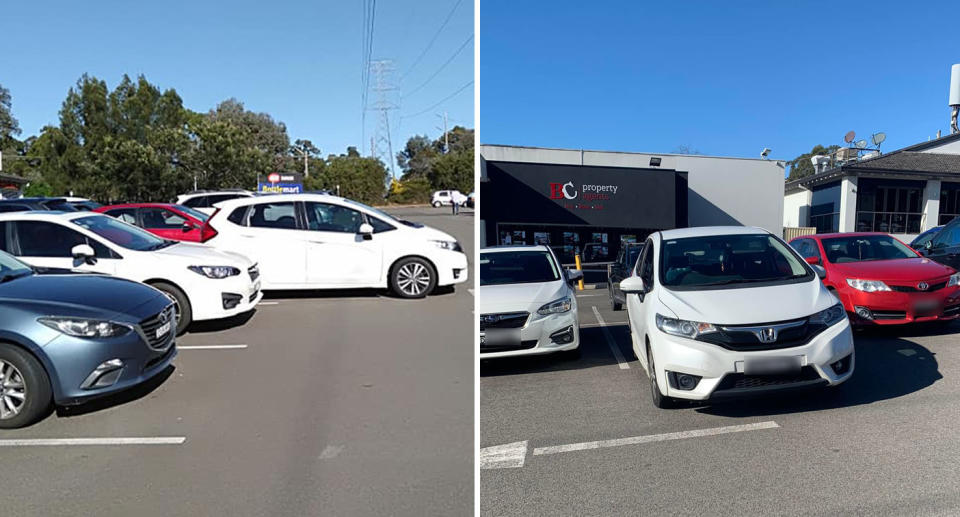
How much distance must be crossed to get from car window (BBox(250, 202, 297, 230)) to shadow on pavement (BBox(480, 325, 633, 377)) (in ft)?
14.7

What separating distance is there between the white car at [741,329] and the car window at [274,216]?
5.77 metres

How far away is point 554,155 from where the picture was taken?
27.9m

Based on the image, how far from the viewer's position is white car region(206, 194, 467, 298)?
31.5 feet

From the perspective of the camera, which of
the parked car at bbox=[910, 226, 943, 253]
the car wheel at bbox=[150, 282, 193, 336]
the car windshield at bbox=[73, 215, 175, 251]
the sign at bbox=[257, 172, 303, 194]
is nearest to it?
the car wheel at bbox=[150, 282, 193, 336]

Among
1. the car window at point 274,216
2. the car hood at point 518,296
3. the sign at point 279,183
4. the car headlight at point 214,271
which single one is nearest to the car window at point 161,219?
the car window at point 274,216

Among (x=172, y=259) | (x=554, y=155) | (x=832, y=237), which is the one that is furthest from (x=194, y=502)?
(x=554, y=155)

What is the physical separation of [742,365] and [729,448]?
2.11 ft

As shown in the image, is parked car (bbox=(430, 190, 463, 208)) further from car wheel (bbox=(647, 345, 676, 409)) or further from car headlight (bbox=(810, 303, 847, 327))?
car headlight (bbox=(810, 303, 847, 327))

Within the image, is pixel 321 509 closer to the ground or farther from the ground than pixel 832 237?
closer to the ground

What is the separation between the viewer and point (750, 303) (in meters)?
4.59

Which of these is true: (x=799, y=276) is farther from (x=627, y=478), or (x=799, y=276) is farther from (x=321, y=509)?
(x=321, y=509)

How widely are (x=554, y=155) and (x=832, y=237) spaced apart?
1990 cm

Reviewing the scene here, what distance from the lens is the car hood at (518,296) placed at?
5.92 metres

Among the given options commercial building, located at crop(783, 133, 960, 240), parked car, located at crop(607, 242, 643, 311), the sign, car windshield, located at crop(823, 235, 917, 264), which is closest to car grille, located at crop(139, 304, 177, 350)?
parked car, located at crop(607, 242, 643, 311)
